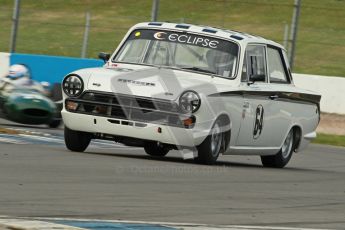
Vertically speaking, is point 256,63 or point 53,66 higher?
point 256,63

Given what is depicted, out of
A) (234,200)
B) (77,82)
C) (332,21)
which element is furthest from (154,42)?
(332,21)

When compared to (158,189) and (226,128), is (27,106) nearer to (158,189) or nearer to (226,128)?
(226,128)

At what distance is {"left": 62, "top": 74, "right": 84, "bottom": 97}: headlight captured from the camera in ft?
39.2

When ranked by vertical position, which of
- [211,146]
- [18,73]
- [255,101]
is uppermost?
[255,101]

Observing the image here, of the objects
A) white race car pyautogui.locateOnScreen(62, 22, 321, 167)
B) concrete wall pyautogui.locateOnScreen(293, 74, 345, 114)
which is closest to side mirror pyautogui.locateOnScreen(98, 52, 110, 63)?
white race car pyautogui.locateOnScreen(62, 22, 321, 167)

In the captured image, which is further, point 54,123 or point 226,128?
point 54,123

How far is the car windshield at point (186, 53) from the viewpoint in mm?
12680

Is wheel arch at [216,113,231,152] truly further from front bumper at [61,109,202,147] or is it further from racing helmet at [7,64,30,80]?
racing helmet at [7,64,30,80]

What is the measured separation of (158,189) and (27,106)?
736 cm

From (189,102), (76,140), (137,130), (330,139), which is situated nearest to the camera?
(189,102)

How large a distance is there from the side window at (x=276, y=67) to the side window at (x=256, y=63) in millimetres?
217

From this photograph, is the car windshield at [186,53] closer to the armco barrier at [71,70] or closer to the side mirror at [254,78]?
the side mirror at [254,78]

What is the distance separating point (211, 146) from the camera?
11.9 metres

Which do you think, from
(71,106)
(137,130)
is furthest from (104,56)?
(137,130)
